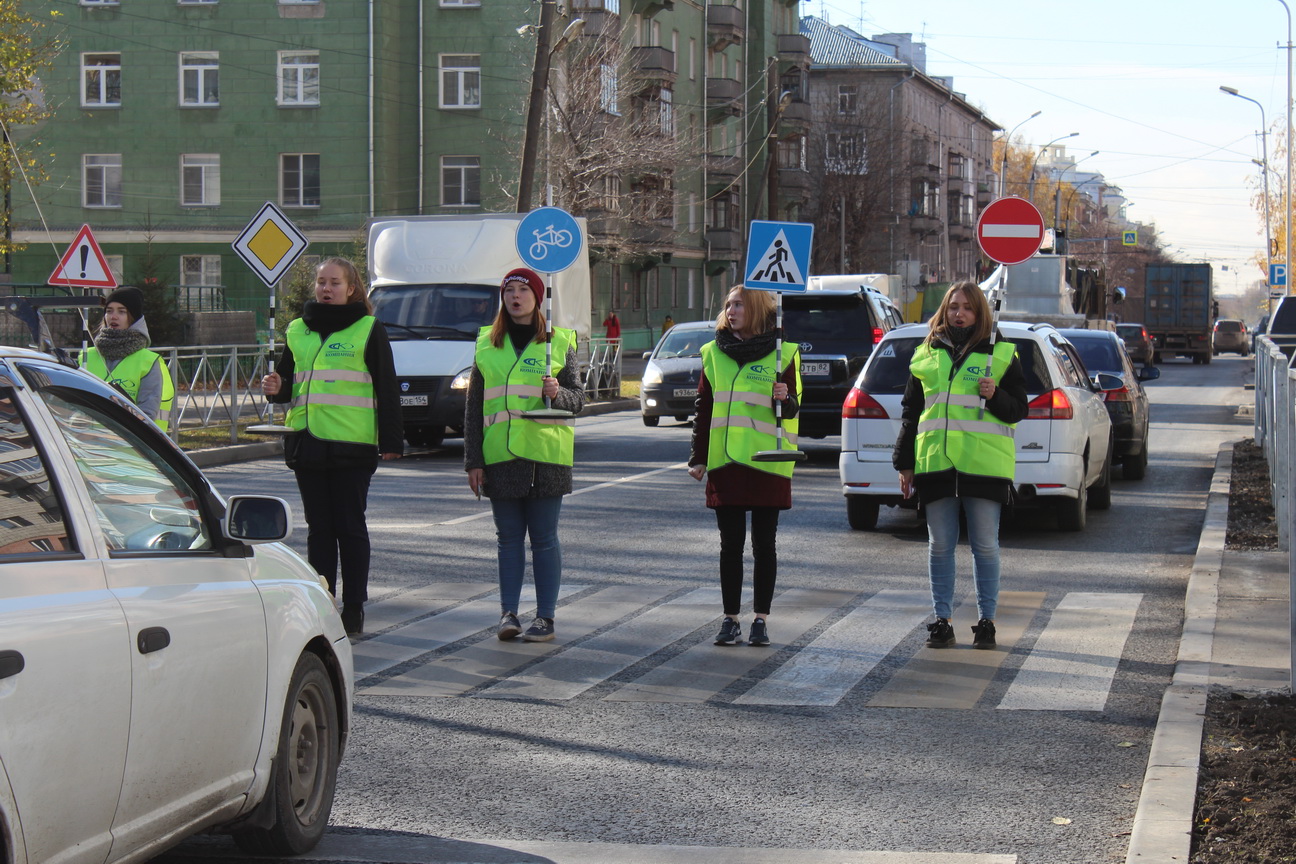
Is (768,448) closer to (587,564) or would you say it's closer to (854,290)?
(587,564)

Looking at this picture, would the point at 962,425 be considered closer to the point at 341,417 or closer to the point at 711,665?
the point at 711,665

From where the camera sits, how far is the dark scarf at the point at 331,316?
8531 mm

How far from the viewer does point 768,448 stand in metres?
8.30

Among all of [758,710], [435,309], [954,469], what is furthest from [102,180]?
[758,710]

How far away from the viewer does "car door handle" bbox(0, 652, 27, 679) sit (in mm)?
3195

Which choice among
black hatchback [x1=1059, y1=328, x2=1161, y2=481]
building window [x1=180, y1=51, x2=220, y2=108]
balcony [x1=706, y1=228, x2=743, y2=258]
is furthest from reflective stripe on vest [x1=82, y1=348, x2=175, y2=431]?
balcony [x1=706, y1=228, x2=743, y2=258]

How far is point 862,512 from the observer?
513 inches

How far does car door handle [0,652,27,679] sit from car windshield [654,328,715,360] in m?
21.0

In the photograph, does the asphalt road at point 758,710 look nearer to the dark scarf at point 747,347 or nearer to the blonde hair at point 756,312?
the dark scarf at point 747,347

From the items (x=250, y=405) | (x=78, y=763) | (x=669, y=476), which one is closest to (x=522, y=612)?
(x=78, y=763)

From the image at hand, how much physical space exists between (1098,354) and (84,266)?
1197cm

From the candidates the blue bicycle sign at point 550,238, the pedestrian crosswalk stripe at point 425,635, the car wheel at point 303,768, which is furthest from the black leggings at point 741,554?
the blue bicycle sign at point 550,238

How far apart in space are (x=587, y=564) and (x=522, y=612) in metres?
1.88

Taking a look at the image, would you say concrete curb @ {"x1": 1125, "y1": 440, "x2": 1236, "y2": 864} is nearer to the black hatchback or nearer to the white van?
the black hatchback
